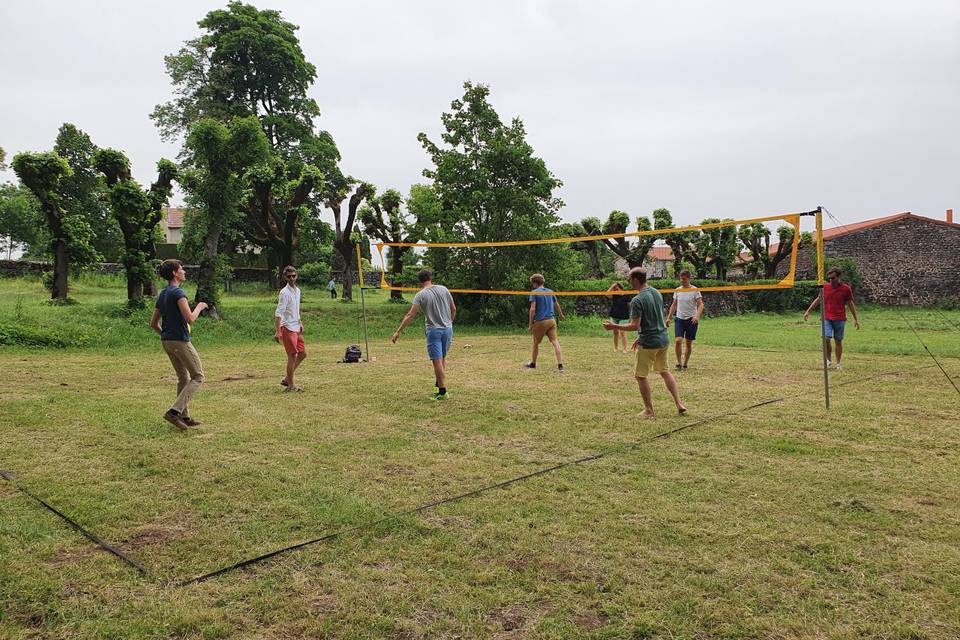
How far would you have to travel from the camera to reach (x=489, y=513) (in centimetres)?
398

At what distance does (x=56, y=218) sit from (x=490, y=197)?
12.5m

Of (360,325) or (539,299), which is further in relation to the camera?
(360,325)

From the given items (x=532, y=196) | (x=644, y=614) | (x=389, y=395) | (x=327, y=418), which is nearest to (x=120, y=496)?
(x=327, y=418)

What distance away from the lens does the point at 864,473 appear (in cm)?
468

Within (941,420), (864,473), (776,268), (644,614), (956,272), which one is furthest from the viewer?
(776,268)

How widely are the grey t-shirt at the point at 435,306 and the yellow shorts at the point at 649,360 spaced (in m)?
2.48

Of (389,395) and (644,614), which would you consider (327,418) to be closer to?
(389,395)

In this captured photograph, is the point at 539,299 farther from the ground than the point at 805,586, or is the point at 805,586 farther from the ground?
the point at 539,299

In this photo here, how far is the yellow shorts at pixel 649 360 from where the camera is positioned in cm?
674

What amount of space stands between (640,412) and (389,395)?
3.20m

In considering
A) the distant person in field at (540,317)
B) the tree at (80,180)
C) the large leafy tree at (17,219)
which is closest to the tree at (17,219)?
the large leafy tree at (17,219)

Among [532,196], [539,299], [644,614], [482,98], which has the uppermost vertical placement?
[482,98]

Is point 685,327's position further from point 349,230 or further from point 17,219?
point 17,219

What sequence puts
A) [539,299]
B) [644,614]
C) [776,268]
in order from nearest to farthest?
[644,614] < [539,299] < [776,268]
